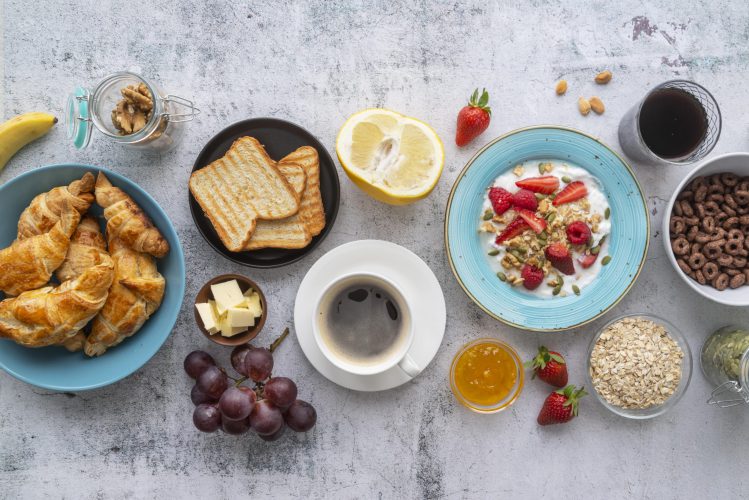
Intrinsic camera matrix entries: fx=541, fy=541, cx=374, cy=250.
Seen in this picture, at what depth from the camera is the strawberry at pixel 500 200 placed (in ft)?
5.40

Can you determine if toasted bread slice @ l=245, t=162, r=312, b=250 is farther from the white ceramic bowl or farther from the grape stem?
the white ceramic bowl

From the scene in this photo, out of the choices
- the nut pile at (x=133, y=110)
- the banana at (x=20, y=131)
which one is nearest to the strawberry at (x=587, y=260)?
the nut pile at (x=133, y=110)

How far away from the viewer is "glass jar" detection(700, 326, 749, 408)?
157 centimetres

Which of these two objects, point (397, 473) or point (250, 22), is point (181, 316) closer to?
point (397, 473)

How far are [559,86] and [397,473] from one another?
1.35 metres

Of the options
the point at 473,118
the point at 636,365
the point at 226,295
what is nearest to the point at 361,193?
the point at 473,118

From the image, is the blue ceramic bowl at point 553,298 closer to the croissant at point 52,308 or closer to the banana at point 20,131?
the croissant at point 52,308

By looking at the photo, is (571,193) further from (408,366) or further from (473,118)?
(408,366)

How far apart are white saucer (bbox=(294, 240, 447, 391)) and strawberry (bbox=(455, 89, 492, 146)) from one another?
1.34 ft

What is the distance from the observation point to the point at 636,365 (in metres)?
1.66

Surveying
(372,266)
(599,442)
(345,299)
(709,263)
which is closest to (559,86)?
(709,263)

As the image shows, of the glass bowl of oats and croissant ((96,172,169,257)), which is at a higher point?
croissant ((96,172,169,257))

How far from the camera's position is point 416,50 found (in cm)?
175

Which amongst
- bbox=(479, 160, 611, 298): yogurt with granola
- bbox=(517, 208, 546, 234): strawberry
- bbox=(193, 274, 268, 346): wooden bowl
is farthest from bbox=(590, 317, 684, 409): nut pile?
bbox=(193, 274, 268, 346): wooden bowl
